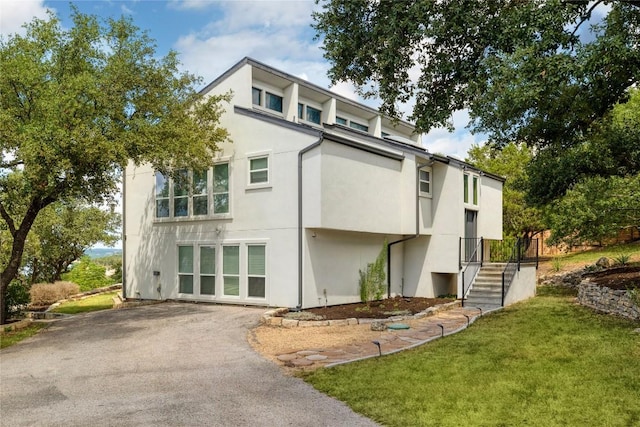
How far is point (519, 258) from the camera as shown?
17.2 metres

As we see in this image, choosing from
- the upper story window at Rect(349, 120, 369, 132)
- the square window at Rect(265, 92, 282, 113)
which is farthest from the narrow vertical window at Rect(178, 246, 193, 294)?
the upper story window at Rect(349, 120, 369, 132)

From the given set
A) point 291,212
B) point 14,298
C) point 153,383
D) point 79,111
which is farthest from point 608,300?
point 14,298

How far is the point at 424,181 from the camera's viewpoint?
18859mm

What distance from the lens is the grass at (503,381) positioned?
18.4 feet

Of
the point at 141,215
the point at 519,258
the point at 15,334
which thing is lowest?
the point at 15,334

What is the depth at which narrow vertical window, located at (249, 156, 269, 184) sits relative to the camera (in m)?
15.8

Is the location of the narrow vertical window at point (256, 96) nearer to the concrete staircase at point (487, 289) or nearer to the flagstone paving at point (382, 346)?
the flagstone paving at point (382, 346)

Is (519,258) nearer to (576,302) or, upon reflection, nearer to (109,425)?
(576,302)

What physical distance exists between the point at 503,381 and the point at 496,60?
229 inches

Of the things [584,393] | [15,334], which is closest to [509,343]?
[584,393]

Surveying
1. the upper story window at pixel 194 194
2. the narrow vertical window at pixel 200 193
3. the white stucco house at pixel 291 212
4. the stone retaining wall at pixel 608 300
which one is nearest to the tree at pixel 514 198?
the white stucco house at pixel 291 212

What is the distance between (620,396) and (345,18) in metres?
9.00

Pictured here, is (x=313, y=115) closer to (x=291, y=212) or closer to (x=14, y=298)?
(x=291, y=212)

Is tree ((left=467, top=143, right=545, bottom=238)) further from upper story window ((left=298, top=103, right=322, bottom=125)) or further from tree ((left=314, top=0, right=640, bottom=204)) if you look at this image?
tree ((left=314, top=0, right=640, bottom=204))
